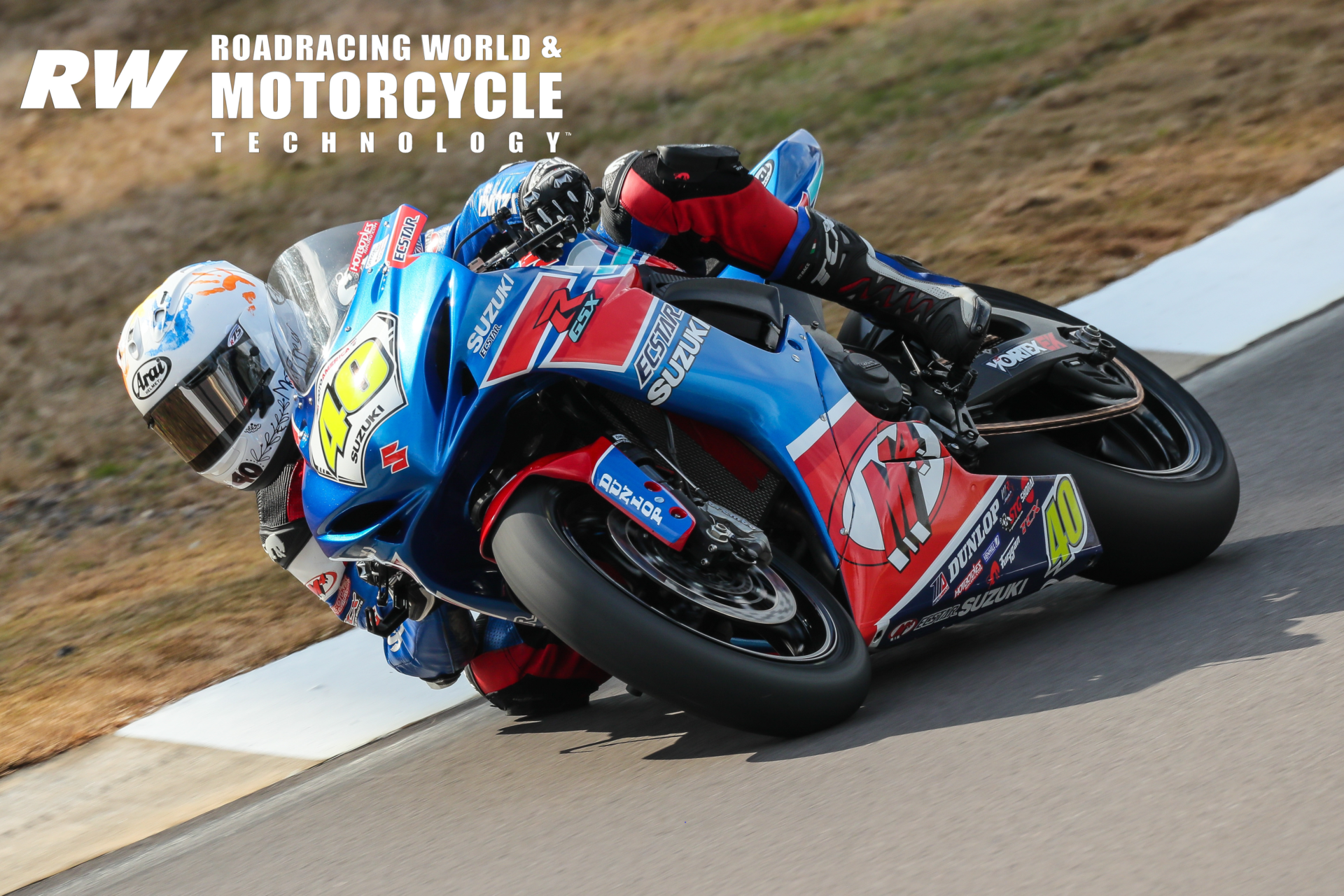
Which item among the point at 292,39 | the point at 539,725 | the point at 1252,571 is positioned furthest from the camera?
the point at 292,39

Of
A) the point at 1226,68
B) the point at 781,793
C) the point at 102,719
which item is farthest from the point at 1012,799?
the point at 1226,68

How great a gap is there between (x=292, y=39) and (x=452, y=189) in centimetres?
642

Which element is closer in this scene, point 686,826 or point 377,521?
point 686,826

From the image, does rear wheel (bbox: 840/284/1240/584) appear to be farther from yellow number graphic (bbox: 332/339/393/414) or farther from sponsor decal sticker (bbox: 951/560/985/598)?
yellow number graphic (bbox: 332/339/393/414)

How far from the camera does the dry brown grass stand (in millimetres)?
5883

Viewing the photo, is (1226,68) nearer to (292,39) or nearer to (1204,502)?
(1204,502)

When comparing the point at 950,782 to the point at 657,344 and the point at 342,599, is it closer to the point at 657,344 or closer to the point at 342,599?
the point at 657,344

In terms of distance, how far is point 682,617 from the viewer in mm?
3141

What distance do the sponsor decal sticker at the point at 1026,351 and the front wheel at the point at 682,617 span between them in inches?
40.3

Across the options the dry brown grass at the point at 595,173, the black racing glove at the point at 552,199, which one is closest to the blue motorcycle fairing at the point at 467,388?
the black racing glove at the point at 552,199

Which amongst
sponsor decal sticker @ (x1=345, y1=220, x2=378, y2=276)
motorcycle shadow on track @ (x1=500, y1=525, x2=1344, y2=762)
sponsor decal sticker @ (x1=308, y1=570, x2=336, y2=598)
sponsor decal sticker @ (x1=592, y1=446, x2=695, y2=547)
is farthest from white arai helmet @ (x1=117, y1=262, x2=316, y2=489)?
motorcycle shadow on track @ (x1=500, y1=525, x2=1344, y2=762)

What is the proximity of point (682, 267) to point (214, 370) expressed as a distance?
129cm

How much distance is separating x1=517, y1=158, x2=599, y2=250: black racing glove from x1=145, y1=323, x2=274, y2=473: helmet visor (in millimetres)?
678

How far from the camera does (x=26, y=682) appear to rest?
17.2 ft
